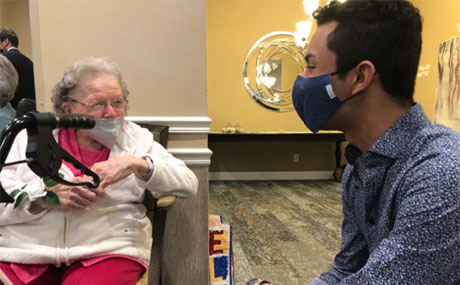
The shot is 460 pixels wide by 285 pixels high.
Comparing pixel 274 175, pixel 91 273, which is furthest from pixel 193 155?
pixel 274 175

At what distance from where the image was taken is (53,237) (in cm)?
110

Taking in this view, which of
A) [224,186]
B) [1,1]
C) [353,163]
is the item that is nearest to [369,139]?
[353,163]

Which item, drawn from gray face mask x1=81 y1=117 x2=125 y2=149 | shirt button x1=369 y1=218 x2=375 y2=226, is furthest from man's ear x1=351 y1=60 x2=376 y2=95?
gray face mask x1=81 y1=117 x2=125 y2=149

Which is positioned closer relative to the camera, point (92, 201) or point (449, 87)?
point (92, 201)

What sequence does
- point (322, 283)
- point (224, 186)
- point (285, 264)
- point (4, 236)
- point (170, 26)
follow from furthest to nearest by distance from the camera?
point (224, 186), point (285, 264), point (170, 26), point (4, 236), point (322, 283)

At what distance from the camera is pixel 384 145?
771 millimetres

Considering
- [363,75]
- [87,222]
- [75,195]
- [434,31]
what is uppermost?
[434,31]

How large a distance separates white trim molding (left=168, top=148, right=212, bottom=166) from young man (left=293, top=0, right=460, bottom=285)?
78 cm

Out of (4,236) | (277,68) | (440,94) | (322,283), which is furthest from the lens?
(277,68)

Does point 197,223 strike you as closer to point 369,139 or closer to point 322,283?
point 322,283

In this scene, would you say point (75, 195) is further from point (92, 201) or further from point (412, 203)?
point (412, 203)

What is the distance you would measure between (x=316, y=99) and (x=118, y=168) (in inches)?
25.8

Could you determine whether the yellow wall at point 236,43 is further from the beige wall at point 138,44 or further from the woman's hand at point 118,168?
the woman's hand at point 118,168

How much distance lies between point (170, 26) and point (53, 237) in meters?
1.07
